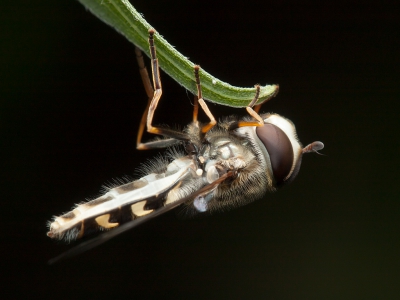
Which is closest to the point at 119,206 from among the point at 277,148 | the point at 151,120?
the point at 151,120

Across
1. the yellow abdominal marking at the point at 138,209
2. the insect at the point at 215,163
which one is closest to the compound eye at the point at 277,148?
the insect at the point at 215,163

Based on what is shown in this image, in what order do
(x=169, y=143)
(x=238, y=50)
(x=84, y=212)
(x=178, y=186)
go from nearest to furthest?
(x=84, y=212)
(x=178, y=186)
(x=169, y=143)
(x=238, y=50)

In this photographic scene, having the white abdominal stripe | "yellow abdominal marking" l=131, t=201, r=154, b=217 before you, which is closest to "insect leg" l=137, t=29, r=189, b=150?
the white abdominal stripe

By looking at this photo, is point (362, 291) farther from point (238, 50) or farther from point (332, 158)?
point (238, 50)

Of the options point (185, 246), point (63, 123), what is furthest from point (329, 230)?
point (63, 123)

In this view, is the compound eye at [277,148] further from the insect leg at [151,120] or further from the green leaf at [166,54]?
the insect leg at [151,120]

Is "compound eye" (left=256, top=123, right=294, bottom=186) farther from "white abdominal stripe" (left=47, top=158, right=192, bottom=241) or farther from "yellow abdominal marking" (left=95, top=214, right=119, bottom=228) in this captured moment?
"yellow abdominal marking" (left=95, top=214, right=119, bottom=228)

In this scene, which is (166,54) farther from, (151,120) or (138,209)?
(138,209)

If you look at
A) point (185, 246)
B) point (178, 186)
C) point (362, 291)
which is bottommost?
point (362, 291)
